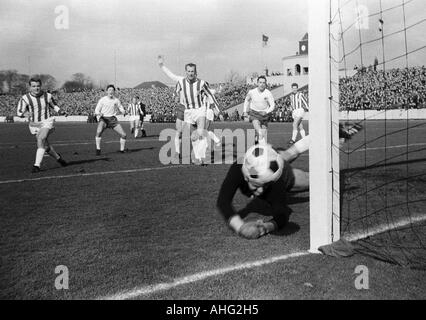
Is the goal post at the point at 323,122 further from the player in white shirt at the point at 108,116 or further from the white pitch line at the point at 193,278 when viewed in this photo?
the player in white shirt at the point at 108,116

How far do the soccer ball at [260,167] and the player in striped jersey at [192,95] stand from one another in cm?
559

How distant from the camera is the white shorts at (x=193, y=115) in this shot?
10.2 meters

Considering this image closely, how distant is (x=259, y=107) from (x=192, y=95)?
2983 mm

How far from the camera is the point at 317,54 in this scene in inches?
138

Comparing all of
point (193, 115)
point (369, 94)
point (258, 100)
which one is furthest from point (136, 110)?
point (369, 94)

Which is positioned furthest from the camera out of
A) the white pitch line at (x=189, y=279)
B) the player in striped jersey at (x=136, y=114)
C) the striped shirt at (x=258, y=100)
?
the player in striped jersey at (x=136, y=114)

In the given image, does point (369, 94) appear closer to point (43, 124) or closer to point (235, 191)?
point (43, 124)

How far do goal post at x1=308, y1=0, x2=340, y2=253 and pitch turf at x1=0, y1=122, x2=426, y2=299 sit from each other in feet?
0.96

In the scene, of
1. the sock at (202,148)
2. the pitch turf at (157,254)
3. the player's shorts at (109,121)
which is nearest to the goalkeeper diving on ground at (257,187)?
the pitch turf at (157,254)

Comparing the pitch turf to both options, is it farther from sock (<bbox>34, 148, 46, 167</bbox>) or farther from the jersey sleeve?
sock (<bbox>34, 148, 46, 167</bbox>)

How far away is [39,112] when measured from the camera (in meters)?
9.27

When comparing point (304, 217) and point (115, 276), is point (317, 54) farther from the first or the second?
point (115, 276)
